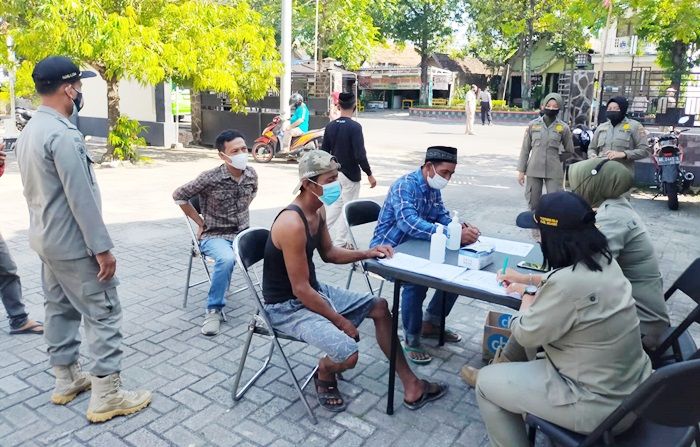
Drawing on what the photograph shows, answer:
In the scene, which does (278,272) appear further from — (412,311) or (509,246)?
(509,246)

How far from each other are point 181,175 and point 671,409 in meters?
10.8

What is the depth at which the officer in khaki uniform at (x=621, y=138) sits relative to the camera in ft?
22.3

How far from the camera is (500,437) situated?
2.52 meters

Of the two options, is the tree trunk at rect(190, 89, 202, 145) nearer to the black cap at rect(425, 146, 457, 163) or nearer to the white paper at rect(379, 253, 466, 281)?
the black cap at rect(425, 146, 457, 163)

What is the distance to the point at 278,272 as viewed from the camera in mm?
3270

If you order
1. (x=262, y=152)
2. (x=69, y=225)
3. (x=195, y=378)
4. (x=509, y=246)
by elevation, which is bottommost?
(x=195, y=378)

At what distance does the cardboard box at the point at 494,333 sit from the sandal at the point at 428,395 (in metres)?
0.54

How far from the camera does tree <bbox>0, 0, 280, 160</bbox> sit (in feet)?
31.9

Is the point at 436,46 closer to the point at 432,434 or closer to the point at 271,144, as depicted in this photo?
the point at 271,144

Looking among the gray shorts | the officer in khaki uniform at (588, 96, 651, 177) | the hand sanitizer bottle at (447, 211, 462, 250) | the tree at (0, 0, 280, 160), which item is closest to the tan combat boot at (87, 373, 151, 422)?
the gray shorts

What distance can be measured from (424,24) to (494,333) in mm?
37643

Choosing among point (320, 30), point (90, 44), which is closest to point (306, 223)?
point (90, 44)

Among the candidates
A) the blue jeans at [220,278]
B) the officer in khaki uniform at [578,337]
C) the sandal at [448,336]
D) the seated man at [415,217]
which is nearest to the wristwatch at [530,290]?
the officer in khaki uniform at [578,337]

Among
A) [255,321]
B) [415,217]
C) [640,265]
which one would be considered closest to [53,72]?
[255,321]
